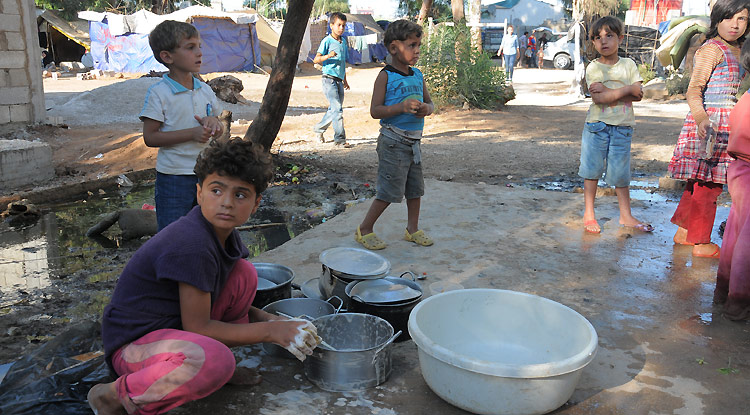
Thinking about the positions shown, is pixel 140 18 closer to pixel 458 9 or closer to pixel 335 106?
pixel 458 9

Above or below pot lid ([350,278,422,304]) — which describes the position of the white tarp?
above

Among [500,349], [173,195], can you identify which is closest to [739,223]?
[500,349]

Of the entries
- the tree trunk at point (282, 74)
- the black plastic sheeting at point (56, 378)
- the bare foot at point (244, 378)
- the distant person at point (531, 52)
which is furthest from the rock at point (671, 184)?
the distant person at point (531, 52)

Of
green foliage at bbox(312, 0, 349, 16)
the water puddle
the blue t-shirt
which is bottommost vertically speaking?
the water puddle

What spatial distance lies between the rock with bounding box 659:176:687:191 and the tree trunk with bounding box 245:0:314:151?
4147 mm

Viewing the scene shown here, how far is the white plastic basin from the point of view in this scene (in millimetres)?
2088

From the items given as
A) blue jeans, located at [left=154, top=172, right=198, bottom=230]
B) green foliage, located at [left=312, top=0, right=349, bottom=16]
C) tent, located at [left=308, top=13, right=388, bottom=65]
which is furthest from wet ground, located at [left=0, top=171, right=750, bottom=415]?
green foliage, located at [left=312, top=0, right=349, bottom=16]

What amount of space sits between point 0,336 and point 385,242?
2.36 metres

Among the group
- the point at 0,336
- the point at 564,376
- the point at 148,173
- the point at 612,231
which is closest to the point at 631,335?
the point at 564,376

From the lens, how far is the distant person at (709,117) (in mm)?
3770

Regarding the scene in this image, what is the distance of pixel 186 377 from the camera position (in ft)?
6.53

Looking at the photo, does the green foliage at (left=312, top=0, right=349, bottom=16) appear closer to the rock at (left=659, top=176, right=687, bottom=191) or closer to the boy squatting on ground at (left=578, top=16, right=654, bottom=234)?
the rock at (left=659, top=176, right=687, bottom=191)

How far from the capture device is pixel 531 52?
32.5 metres

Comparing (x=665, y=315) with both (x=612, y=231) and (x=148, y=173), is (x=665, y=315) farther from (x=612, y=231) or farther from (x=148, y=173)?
(x=148, y=173)
